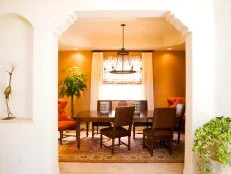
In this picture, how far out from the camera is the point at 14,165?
127 inches

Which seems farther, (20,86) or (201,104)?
(20,86)

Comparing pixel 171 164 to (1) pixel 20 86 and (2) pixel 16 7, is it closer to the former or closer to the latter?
(1) pixel 20 86

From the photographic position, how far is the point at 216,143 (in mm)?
2584

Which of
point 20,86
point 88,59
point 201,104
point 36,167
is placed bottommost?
point 36,167

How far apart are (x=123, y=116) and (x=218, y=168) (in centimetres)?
249

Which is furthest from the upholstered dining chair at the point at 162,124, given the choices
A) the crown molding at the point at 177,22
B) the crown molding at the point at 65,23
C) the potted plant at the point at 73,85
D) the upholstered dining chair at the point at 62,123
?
the potted plant at the point at 73,85

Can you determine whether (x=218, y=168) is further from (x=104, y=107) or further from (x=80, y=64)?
(x=80, y=64)

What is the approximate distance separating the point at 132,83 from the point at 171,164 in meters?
3.86

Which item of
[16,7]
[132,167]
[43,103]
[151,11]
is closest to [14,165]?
[43,103]

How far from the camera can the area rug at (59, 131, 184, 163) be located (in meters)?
4.42

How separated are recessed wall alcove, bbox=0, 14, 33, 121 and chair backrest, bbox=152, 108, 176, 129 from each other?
232 centimetres

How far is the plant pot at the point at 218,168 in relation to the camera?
2.43 m

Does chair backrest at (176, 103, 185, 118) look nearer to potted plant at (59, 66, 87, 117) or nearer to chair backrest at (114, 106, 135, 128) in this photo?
chair backrest at (114, 106, 135, 128)

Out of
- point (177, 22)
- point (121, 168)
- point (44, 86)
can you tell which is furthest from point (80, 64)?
point (177, 22)
